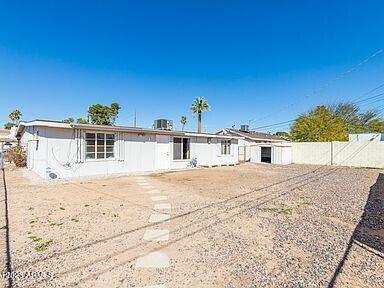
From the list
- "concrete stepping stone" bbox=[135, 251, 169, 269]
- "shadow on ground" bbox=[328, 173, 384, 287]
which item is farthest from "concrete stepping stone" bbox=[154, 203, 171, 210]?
"shadow on ground" bbox=[328, 173, 384, 287]

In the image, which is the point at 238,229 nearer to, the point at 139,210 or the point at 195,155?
the point at 139,210

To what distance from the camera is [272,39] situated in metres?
16.5

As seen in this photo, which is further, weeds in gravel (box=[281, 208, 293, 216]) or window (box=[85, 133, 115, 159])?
window (box=[85, 133, 115, 159])

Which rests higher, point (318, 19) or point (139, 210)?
point (318, 19)

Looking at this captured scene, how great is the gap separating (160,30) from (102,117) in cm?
2441

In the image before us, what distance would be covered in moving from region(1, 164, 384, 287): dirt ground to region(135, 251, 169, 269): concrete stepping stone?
3.5 inches

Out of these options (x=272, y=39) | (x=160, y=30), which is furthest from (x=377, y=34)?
(x=160, y=30)

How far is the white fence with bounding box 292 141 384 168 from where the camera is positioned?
1836cm

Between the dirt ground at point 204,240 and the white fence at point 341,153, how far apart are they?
14.0 metres

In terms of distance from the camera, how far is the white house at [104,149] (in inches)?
399

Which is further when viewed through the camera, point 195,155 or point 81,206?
point 195,155

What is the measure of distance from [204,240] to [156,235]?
0.89 m

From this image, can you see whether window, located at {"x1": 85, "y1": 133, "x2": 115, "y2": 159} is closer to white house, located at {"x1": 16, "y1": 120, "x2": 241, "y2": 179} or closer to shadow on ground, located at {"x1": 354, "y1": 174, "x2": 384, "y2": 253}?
white house, located at {"x1": 16, "y1": 120, "x2": 241, "y2": 179}

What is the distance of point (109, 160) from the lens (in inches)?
466
